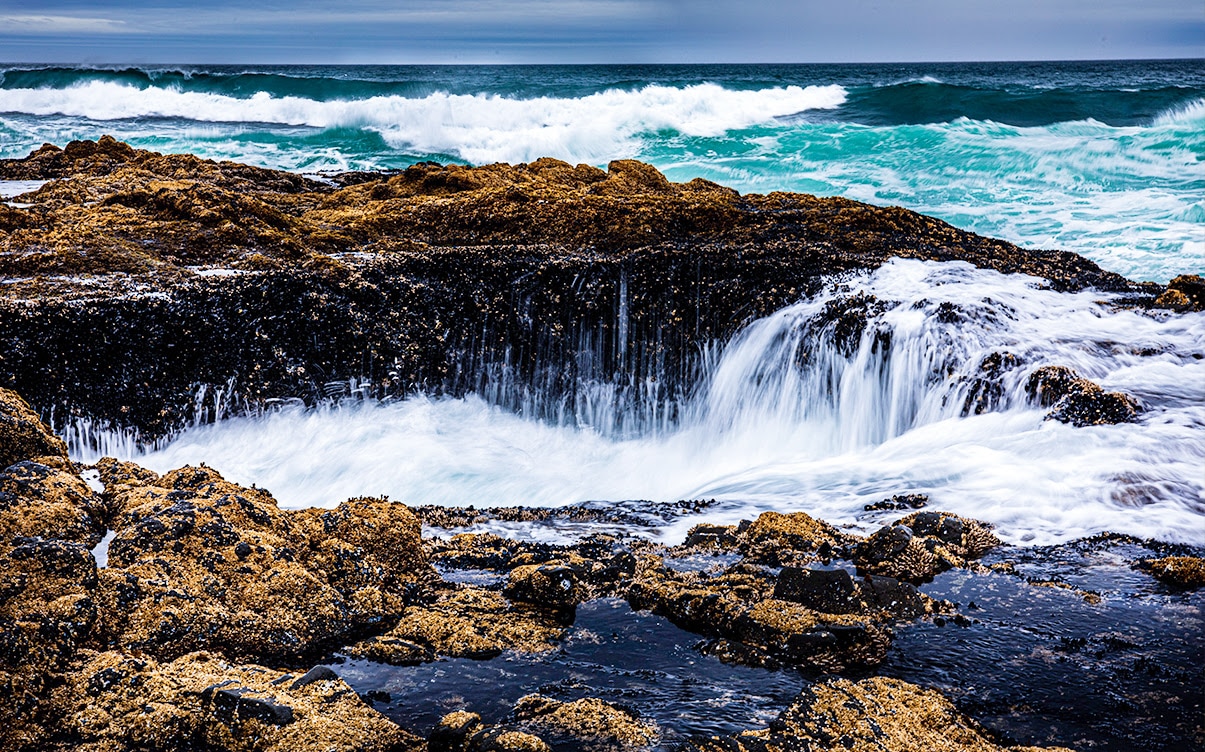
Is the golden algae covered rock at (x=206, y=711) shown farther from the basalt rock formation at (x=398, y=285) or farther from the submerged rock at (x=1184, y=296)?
the submerged rock at (x=1184, y=296)

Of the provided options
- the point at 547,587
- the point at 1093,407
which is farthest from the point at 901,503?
the point at 547,587

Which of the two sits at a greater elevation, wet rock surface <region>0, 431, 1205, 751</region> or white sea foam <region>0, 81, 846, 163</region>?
white sea foam <region>0, 81, 846, 163</region>

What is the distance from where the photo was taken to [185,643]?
256 centimetres

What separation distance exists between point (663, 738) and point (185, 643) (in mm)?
1431

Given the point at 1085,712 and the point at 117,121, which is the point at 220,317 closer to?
the point at 1085,712

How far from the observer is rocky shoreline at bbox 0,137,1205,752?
2.30 m

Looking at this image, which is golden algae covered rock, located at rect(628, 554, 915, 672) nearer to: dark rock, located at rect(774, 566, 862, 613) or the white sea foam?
dark rock, located at rect(774, 566, 862, 613)

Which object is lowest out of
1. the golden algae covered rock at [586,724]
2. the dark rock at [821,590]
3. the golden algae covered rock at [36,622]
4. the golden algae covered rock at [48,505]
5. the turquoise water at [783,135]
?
the golden algae covered rock at [586,724]

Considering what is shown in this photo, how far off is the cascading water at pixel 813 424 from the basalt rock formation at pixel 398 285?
8.0 inches

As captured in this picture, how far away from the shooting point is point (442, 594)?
Answer: 3.16 meters

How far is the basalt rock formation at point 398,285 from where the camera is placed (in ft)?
18.3

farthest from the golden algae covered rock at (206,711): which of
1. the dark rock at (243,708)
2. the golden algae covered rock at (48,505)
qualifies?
the golden algae covered rock at (48,505)

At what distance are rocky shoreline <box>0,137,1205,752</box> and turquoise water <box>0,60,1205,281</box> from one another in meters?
7.40

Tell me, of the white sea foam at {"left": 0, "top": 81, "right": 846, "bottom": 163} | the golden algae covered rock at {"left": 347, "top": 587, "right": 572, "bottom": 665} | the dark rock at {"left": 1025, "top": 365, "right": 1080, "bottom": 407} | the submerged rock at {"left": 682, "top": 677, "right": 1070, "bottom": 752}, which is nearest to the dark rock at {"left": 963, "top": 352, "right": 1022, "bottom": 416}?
the dark rock at {"left": 1025, "top": 365, "right": 1080, "bottom": 407}
